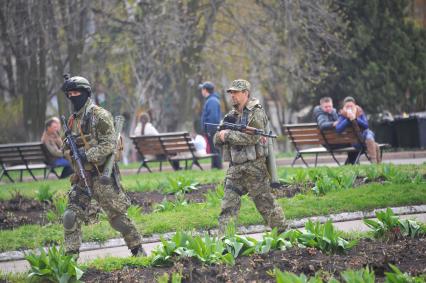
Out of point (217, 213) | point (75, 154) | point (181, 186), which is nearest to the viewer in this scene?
point (75, 154)

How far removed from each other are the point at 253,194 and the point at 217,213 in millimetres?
2091

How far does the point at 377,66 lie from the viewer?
30375 mm

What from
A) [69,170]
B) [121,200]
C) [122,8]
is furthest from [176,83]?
[121,200]

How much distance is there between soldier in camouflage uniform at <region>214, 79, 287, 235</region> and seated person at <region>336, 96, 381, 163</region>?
785 centimetres

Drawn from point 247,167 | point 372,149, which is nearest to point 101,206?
point 247,167

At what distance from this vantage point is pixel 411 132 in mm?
26422

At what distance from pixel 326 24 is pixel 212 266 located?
21.4 m

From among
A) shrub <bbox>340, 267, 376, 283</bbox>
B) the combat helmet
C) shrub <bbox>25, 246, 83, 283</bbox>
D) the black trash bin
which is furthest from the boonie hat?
the black trash bin

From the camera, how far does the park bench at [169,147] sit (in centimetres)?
2020

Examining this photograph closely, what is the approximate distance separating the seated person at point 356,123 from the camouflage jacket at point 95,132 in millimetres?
9037

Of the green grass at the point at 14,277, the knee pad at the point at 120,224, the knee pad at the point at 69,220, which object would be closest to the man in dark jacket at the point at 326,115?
the knee pad at the point at 120,224

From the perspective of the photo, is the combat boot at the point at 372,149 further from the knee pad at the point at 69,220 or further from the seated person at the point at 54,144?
the knee pad at the point at 69,220

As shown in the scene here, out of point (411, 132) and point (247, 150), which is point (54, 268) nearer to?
point (247, 150)

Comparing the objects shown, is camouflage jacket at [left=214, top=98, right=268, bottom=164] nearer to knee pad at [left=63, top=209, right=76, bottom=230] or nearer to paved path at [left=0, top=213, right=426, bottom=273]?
paved path at [left=0, top=213, right=426, bottom=273]
